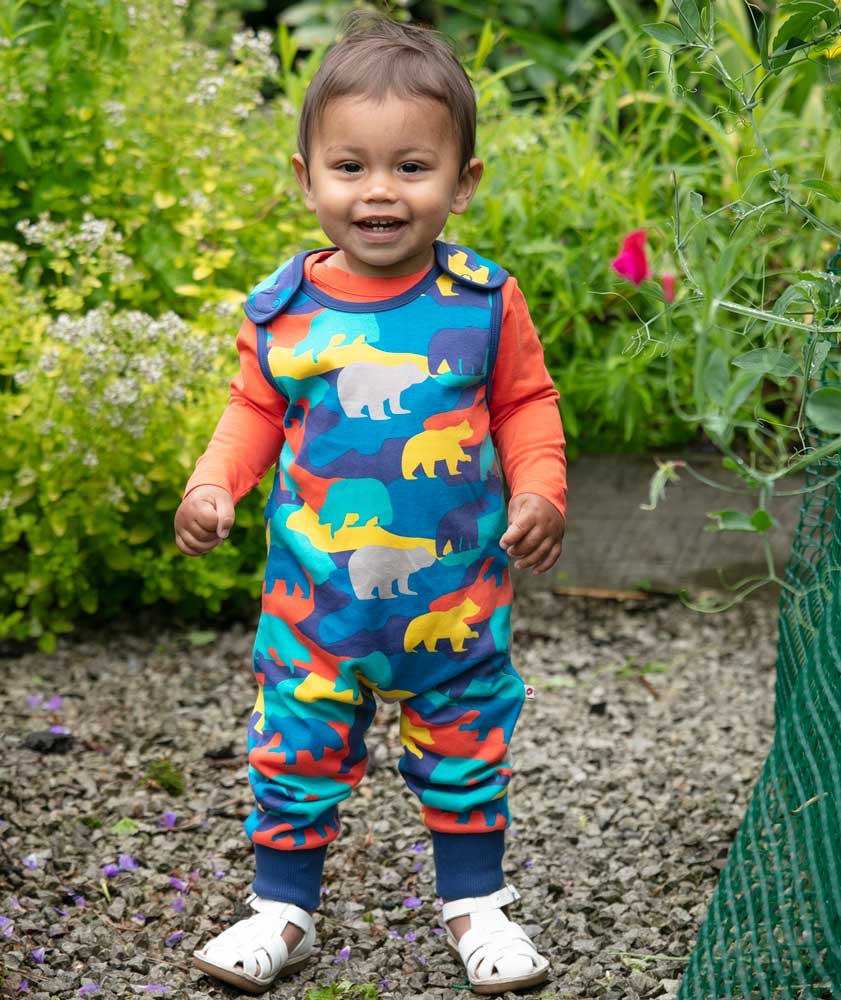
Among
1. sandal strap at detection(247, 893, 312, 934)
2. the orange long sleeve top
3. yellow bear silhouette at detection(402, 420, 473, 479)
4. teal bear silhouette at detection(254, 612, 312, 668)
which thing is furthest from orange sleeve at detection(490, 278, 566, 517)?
sandal strap at detection(247, 893, 312, 934)

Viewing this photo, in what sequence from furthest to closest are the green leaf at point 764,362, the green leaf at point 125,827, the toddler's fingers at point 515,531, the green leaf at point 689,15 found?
the green leaf at point 125,827 → the toddler's fingers at point 515,531 → the green leaf at point 689,15 → the green leaf at point 764,362

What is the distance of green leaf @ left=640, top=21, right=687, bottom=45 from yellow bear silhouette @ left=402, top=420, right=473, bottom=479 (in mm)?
590

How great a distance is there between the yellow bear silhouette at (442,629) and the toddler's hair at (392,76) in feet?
2.14

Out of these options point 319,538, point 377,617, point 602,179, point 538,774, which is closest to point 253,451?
point 319,538

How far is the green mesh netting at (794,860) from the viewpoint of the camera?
5.09 feet

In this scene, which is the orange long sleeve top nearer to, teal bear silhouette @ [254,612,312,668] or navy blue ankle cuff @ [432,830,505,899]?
teal bear silhouette @ [254,612,312,668]

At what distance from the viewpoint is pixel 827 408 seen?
142 centimetres

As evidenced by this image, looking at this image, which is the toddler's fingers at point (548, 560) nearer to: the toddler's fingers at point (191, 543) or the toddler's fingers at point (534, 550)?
the toddler's fingers at point (534, 550)

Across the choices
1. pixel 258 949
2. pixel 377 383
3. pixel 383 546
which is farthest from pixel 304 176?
pixel 258 949

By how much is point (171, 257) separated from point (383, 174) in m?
1.79

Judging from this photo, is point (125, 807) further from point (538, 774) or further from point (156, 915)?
point (538, 774)

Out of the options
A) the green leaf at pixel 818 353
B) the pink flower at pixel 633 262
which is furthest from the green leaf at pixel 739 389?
the pink flower at pixel 633 262

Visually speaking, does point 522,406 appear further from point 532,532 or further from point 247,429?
point 247,429

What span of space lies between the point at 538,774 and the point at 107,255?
161 cm
